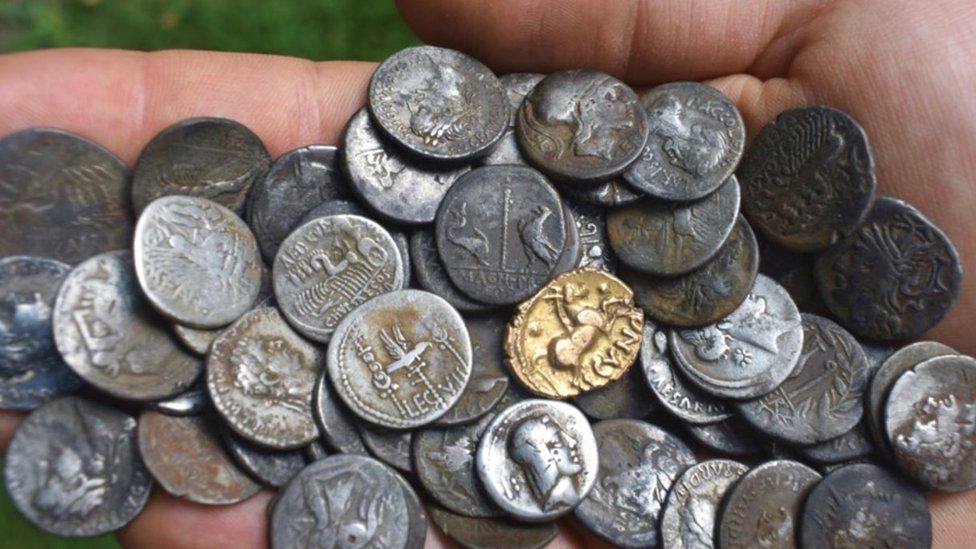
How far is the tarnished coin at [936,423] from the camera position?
2.57 metres

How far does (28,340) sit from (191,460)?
1.81 ft

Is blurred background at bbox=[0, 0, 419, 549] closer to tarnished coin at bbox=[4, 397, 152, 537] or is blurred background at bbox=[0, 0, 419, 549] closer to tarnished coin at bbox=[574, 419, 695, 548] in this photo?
tarnished coin at bbox=[4, 397, 152, 537]

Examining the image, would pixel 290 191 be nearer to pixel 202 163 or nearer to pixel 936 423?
pixel 202 163

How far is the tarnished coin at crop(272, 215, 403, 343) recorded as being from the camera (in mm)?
2553

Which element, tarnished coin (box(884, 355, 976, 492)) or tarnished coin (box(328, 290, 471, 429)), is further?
tarnished coin (box(884, 355, 976, 492))

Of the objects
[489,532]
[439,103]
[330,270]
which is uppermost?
[439,103]

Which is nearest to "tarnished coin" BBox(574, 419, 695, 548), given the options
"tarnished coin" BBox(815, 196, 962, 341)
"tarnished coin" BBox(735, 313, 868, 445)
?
"tarnished coin" BBox(735, 313, 868, 445)

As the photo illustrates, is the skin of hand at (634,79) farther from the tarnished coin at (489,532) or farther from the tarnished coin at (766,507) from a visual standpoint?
the tarnished coin at (766,507)

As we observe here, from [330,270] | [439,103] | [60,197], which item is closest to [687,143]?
[439,103]

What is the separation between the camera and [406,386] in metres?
2.49

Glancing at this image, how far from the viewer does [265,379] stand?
2.47 metres

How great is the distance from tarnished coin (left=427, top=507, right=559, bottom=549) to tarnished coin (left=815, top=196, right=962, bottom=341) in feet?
3.87

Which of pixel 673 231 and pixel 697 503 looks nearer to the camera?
pixel 697 503

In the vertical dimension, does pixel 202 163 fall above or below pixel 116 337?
above
